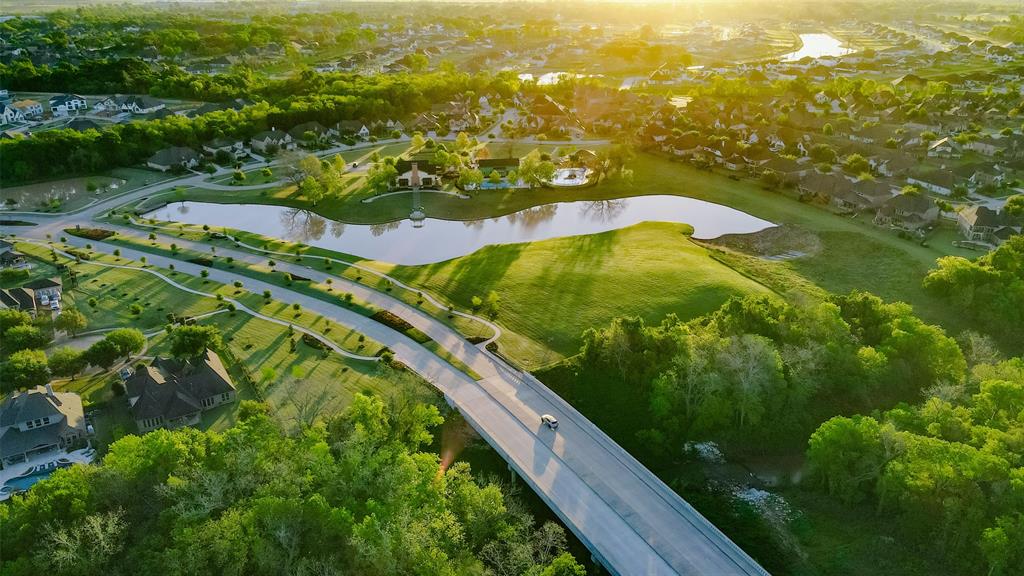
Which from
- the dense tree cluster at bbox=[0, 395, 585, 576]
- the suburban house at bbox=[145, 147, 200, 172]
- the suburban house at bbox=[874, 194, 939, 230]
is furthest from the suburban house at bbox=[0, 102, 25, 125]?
the suburban house at bbox=[874, 194, 939, 230]

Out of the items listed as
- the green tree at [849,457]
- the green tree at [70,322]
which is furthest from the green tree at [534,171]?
the green tree at [849,457]

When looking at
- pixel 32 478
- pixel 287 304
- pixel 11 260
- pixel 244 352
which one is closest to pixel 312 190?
pixel 287 304

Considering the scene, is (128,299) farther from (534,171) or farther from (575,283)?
(534,171)

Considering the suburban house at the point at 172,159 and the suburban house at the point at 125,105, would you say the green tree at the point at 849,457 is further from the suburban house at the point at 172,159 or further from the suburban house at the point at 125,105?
the suburban house at the point at 125,105

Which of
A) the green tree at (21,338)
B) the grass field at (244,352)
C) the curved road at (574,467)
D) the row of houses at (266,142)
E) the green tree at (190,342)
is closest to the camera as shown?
the curved road at (574,467)

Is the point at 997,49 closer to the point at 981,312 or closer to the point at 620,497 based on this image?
the point at 981,312

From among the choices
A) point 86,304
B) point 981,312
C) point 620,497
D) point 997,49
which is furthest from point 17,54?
point 997,49
